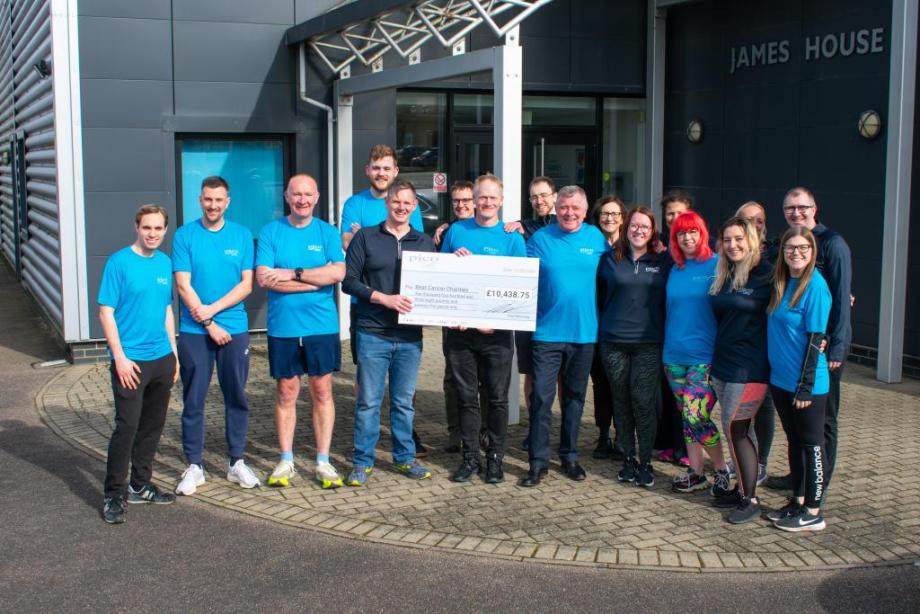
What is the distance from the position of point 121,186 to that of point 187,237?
5133 mm

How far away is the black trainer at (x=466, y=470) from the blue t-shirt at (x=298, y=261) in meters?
→ 1.21

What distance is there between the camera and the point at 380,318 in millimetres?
6855

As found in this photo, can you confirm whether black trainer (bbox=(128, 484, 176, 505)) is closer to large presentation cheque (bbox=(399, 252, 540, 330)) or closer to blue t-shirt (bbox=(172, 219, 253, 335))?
blue t-shirt (bbox=(172, 219, 253, 335))

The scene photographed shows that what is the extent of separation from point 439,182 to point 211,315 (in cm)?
719

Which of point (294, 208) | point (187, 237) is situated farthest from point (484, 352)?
point (187, 237)

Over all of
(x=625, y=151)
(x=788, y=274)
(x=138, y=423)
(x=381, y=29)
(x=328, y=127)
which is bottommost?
(x=138, y=423)

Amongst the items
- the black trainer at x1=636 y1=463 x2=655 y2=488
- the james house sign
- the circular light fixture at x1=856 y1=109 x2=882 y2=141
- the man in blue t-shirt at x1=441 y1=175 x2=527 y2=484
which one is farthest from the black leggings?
the james house sign

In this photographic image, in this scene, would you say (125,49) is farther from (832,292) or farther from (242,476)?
(832,292)

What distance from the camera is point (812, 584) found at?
5316 mm

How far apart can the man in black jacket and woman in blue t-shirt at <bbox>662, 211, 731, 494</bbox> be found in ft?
5.06

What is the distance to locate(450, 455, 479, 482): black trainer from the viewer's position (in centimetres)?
700

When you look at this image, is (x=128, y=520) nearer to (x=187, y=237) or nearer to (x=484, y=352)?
(x=187, y=237)

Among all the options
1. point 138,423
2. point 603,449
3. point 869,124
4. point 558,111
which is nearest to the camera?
point 138,423

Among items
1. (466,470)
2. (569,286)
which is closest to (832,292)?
(569,286)
